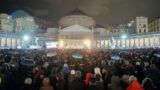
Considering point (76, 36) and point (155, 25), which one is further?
point (155, 25)

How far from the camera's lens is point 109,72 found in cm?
815

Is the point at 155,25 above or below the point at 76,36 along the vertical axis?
above

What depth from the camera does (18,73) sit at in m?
9.42

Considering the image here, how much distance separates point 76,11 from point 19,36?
5297 cm

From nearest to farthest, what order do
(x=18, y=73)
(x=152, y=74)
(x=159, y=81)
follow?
(x=159, y=81) < (x=152, y=74) < (x=18, y=73)

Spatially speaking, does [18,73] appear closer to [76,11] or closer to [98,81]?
[98,81]

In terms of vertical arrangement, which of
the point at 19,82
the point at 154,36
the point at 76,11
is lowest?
the point at 19,82

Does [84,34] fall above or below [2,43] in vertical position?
above

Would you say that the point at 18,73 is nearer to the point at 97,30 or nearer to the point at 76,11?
the point at 97,30

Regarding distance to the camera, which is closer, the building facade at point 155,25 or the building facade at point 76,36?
the building facade at point 76,36

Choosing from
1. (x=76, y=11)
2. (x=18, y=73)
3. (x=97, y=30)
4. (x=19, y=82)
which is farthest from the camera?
(x=76, y=11)

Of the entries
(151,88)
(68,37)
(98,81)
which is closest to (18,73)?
(98,81)

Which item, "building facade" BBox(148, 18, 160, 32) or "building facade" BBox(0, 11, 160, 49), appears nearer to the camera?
"building facade" BBox(0, 11, 160, 49)

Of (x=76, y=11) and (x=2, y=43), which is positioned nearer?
(x=2, y=43)
